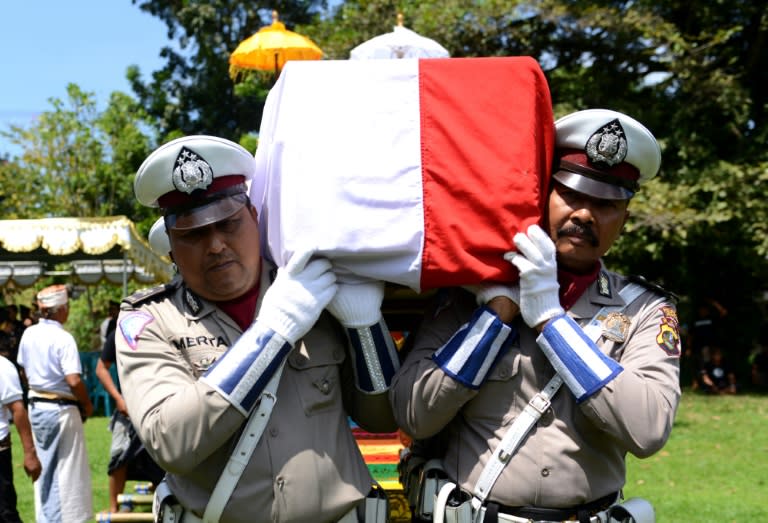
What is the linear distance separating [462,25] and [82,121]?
13846 millimetres

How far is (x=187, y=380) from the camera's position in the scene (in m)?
2.60

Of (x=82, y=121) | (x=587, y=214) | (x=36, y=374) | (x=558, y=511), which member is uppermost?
(x=587, y=214)

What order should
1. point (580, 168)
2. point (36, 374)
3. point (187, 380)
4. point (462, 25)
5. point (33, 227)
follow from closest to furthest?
point (187, 380), point (580, 168), point (36, 374), point (33, 227), point (462, 25)

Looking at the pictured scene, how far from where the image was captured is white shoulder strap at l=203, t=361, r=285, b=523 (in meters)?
2.55

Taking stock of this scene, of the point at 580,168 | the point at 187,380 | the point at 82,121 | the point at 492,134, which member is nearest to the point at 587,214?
the point at 580,168

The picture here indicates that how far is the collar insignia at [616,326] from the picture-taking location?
278cm

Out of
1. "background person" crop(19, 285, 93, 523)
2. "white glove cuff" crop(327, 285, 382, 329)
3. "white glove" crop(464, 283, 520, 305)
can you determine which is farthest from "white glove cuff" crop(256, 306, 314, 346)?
"background person" crop(19, 285, 93, 523)

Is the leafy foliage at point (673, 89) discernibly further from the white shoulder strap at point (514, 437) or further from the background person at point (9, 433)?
the white shoulder strap at point (514, 437)

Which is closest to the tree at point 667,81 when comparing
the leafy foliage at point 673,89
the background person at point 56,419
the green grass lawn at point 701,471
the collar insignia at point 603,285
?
the leafy foliage at point 673,89

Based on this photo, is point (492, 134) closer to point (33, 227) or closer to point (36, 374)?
point (36, 374)

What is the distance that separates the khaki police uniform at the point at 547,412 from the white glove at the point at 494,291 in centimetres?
14

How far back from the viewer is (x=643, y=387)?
2.56m

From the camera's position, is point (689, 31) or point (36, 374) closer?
point (36, 374)

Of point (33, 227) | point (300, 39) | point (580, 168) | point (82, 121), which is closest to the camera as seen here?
point (580, 168)
